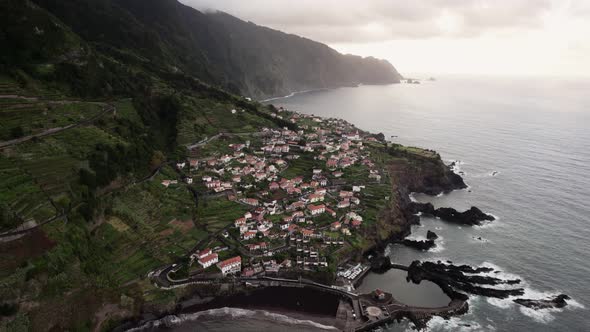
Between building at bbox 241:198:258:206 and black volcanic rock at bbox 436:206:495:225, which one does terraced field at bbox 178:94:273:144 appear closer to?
building at bbox 241:198:258:206

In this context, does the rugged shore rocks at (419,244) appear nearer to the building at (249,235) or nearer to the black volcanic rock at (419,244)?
the black volcanic rock at (419,244)

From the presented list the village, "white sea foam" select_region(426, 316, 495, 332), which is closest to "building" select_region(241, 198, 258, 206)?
the village

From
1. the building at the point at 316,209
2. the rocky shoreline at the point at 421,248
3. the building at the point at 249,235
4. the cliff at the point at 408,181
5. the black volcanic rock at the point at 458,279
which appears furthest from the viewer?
the cliff at the point at 408,181

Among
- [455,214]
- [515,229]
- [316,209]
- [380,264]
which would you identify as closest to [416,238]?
[455,214]

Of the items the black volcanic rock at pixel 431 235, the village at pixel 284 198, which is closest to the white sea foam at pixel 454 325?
the village at pixel 284 198

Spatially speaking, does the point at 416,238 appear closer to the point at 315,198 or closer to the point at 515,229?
the point at 315,198

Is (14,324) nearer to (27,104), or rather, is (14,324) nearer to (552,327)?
(27,104)
